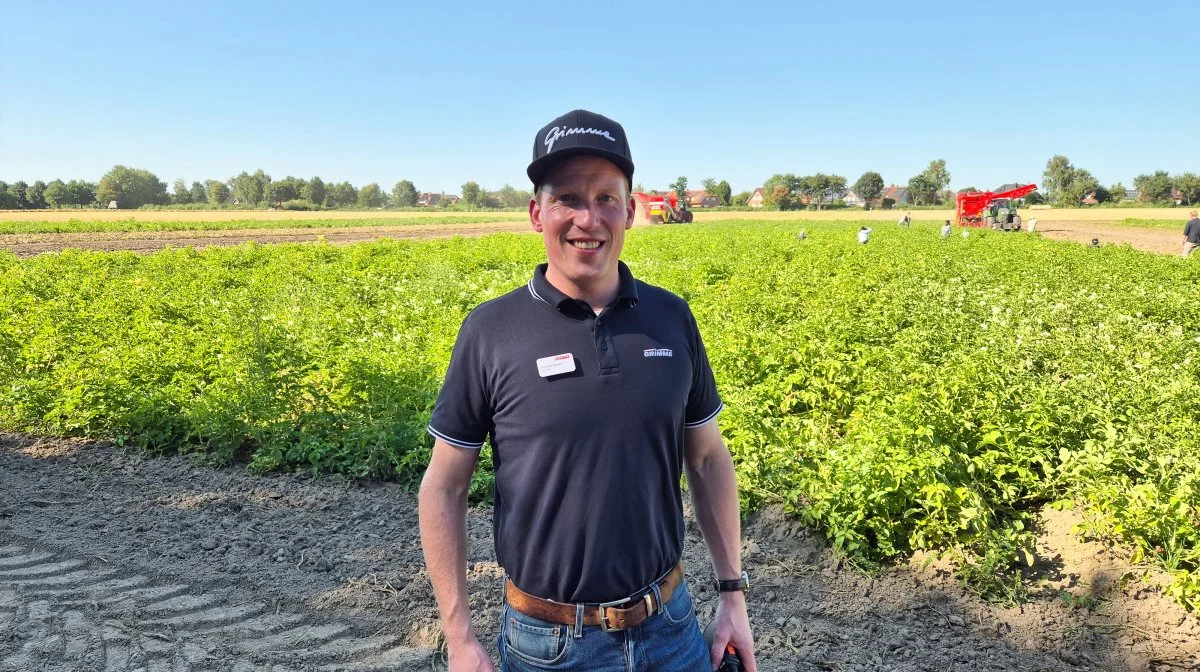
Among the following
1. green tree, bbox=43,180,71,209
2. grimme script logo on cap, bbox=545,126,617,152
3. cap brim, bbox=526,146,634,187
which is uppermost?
green tree, bbox=43,180,71,209

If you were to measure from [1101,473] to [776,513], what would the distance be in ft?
6.29

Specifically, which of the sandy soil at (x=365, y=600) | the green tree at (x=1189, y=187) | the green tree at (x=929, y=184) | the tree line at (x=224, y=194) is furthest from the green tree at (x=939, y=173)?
the sandy soil at (x=365, y=600)

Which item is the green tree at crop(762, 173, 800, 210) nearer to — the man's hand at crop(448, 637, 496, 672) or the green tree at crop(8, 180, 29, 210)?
the green tree at crop(8, 180, 29, 210)

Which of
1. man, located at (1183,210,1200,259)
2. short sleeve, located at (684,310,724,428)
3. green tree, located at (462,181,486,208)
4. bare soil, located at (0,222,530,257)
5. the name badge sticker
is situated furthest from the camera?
green tree, located at (462,181,486,208)

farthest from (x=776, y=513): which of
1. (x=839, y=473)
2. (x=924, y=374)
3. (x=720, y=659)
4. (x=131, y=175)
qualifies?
(x=131, y=175)

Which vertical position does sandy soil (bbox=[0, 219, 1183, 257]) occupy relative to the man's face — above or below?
below

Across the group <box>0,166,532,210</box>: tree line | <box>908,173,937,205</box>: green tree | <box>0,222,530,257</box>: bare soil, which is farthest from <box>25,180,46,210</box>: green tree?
<box>908,173,937,205</box>: green tree

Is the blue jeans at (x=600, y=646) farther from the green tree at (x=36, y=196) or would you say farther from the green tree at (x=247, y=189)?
the green tree at (x=247, y=189)

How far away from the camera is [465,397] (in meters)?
1.73

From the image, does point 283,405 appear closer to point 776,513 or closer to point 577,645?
point 776,513

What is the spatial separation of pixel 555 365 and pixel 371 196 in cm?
13647

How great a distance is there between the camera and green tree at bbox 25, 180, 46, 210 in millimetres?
78625

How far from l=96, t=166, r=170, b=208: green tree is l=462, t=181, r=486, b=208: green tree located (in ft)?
170

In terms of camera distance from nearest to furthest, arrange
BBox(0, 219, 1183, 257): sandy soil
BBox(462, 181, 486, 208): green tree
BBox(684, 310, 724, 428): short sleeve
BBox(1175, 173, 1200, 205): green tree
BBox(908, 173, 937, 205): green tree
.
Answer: BBox(684, 310, 724, 428): short sleeve → BBox(0, 219, 1183, 257): sandy soil → BBox(1175, 173, 1200, 205): green tree → BBox(908, 173, 937, 205): green tree → BBox(462, 181, 486, 208): green tree
